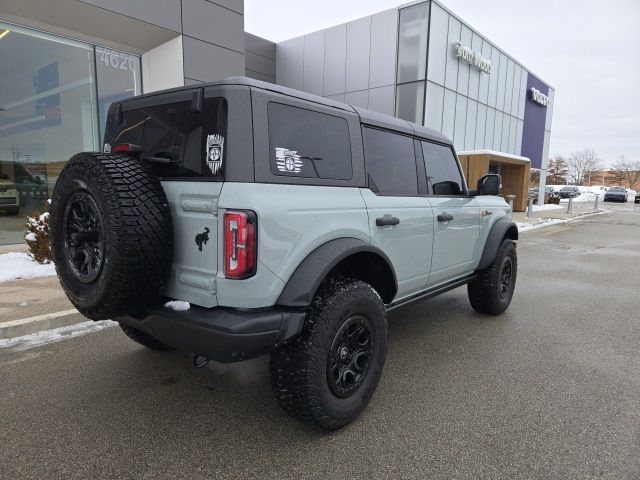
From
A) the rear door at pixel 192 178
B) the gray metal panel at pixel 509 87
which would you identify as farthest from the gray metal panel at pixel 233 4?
the gray metal panel at pixel 509 87

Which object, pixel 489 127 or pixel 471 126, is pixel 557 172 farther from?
pixel 471 126

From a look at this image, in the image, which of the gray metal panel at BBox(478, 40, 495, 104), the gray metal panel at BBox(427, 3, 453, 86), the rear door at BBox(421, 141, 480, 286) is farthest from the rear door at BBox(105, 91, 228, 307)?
the gray metal panel at BBox(478, 40, 495, 104)

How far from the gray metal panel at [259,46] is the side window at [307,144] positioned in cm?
1961

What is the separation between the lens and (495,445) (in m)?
2.39

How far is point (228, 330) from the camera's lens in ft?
6.63

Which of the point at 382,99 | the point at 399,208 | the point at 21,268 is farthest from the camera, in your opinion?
the point at 382,99

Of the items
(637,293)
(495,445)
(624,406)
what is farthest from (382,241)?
(637,293)

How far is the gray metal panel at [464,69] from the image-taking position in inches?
730

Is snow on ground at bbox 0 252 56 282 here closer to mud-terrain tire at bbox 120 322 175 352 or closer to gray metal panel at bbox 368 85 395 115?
mud-terrain tire at bbox 120 322 175 352

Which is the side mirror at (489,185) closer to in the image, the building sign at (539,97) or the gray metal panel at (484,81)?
the gray metal panel at (484,81)

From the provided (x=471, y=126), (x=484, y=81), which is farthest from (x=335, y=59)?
(x=484, y=81)

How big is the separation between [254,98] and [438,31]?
57.3 ft

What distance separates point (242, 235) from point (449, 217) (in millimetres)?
2161

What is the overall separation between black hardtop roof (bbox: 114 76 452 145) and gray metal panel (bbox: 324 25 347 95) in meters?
16.5
